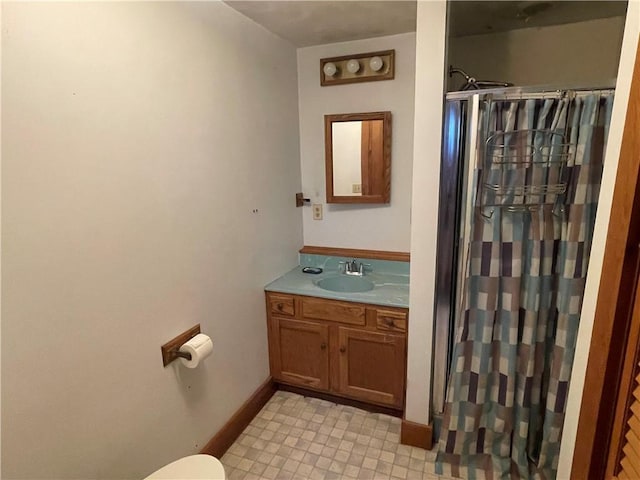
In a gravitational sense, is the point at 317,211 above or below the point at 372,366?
above

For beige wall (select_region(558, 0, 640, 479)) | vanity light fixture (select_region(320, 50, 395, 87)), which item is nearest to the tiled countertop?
beige wall (select_region(558, 0, 640, 479))

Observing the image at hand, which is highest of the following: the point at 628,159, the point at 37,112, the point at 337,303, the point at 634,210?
the point at 37,112

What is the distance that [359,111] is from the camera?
243 cm

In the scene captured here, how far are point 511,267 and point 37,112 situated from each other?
1826 mm


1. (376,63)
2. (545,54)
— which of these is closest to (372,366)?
(376,63)

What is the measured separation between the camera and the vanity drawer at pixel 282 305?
7.48 ft

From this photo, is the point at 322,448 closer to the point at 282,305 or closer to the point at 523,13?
the point at 282,305

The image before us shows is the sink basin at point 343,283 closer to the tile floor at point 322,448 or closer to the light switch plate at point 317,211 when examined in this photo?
the light switch plate at point 317,211

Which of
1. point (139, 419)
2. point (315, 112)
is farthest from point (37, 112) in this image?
point (315, 112)

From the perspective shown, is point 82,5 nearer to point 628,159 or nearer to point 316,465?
point 628,159

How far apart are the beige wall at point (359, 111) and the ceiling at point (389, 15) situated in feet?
0.49

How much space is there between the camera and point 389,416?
2.24 m

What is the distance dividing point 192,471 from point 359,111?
85.3 inches

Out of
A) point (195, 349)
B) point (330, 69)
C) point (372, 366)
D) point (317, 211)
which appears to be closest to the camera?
point (195, 349)
